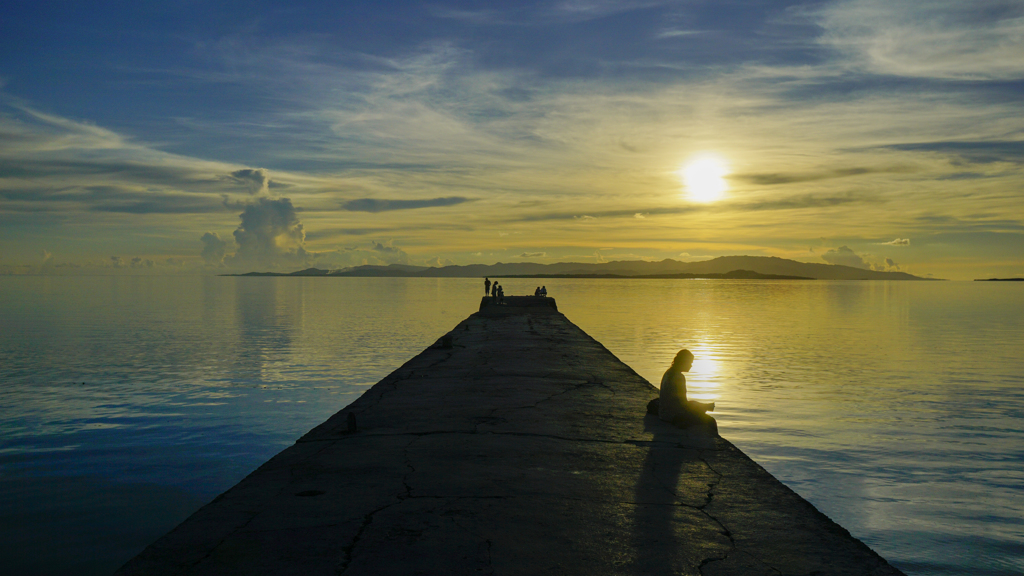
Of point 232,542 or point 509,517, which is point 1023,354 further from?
point 232,542

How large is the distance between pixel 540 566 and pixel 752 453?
8.42 metres

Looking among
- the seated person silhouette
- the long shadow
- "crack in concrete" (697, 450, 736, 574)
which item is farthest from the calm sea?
the long shadow

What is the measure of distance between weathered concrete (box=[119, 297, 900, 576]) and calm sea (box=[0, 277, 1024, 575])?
8.63 ft

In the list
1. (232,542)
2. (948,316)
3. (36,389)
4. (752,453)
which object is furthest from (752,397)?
(948,316)

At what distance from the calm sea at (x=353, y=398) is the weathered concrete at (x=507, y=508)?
8.63 feet

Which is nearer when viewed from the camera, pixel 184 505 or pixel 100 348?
pixel 184 505

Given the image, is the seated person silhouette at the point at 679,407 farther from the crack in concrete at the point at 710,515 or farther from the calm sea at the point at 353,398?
the calm sea at the point at 353,398

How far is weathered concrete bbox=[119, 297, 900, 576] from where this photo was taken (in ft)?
14.6

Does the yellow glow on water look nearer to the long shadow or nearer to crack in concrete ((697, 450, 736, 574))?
the long shadow

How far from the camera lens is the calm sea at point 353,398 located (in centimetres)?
821

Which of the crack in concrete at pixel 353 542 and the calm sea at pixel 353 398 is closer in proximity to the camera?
the crack in concrete at pixel 353 542

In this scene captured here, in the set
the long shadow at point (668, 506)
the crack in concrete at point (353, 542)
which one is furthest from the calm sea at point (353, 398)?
the crack in concrete at point (353, 542)

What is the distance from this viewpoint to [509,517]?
207 inches

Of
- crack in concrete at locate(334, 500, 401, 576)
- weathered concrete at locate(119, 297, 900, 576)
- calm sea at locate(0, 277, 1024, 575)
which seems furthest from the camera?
calm sea at locate(0, 277, 1024, 575)
